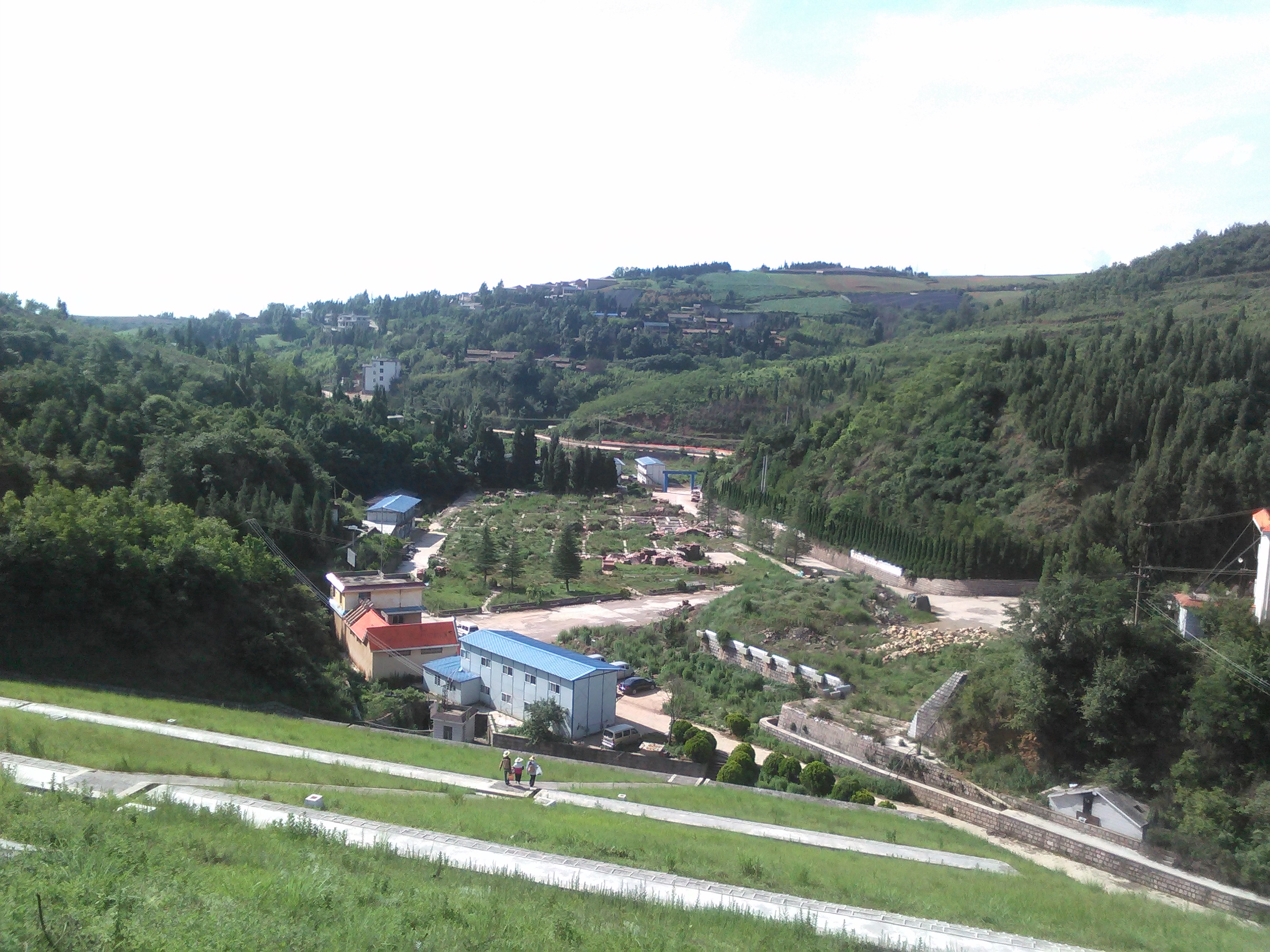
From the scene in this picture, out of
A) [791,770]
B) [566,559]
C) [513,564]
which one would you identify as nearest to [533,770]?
[791,770]

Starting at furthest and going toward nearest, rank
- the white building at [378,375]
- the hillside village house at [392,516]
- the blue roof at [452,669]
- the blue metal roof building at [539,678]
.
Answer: the white building at [378,375]
the hillside village house at [392,516]
the blue roof at [452,669]
the blue metal roof building at [539,678]

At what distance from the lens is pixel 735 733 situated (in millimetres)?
18859

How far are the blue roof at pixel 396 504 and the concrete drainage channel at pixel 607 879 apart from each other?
114 feet

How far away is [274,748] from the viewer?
494 inches

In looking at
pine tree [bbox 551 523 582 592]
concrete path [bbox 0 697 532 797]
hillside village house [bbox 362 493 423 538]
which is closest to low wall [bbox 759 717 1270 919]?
concrete path [bbox 0 697 532 797]

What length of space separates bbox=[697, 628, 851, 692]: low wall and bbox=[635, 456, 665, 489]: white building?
33896mm

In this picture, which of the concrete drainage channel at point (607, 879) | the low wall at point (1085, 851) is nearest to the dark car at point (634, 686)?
the low wall at point (1085, 851)

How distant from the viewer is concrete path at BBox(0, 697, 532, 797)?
39.6 ft

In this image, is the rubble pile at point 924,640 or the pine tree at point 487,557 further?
the pine tree at point 487,557

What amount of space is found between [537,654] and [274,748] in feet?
25.0

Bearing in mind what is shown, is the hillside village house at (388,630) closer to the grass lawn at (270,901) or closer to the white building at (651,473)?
the grass lawn at (270,901)

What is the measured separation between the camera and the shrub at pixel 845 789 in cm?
1515

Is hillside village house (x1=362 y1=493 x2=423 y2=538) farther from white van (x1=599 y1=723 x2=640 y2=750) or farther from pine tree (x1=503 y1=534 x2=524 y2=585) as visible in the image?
white van (x1=599 y1=723 x2=640 y2=750)

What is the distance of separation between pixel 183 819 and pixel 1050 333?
→ 59.3m
